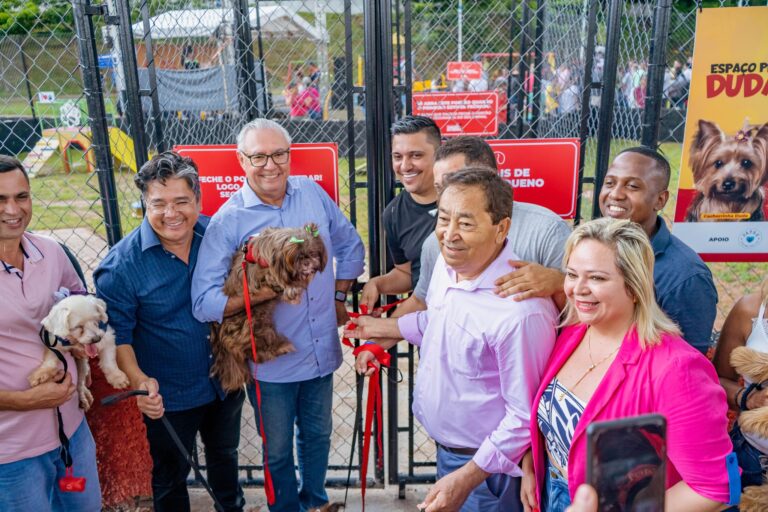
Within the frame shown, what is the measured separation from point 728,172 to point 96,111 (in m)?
3.56

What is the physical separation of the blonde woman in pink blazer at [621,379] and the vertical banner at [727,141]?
5.70ft

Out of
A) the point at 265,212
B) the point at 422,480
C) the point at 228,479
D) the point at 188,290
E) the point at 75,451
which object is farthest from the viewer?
the point at 422,480

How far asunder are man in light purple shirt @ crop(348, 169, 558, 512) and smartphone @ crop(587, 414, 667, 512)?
126cm

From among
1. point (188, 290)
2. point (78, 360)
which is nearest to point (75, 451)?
point (78, 360)

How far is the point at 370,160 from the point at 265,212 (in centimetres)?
65

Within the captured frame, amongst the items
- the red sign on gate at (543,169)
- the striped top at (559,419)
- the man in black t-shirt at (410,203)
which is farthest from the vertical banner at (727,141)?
the striped top at (559,419)

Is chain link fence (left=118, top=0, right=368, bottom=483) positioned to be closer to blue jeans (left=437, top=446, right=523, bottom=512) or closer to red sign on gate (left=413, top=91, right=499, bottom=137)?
red sign on gate (left=413, top=91, right=499, bottom=137)

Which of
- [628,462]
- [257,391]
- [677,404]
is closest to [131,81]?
[257,391]

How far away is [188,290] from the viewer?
9.25ft

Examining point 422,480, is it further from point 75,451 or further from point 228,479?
point 75,451

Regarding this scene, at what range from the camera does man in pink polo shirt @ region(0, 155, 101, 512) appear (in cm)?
238

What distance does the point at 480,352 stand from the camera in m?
2.15

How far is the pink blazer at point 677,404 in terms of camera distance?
5.41ft

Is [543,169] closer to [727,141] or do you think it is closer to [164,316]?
[727,141]
